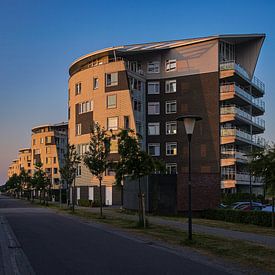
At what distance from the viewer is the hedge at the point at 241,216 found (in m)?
27.2

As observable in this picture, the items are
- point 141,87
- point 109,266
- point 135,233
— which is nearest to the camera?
point 109,266

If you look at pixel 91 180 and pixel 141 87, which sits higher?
pixel 141 87

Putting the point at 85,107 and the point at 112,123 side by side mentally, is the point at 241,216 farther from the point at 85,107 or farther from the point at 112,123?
the point at 85,107

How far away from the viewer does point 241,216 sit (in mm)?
29266

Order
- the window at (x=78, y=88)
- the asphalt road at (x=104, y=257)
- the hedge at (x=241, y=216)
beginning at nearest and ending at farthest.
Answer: the asphalt road at (x=104, y=257), the hedge at (x=241, y=216), the window at (x=78, y=88)

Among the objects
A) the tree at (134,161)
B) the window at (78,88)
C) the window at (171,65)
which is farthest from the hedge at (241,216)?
the window at (78,88)

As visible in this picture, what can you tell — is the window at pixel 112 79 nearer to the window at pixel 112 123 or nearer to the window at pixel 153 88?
the window at pixel 112 123

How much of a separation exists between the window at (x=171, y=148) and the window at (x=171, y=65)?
10.2 metres

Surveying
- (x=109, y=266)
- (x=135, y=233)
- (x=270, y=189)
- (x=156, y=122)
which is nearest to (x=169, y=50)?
(x=156, y=122)

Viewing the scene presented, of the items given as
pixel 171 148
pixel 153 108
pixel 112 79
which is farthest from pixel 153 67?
pixel 171 148

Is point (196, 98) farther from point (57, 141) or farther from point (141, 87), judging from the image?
point (57, 141)

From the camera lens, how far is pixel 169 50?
218ft

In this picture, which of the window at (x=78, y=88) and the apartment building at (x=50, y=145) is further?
the apartment building at (x=50, y=145)

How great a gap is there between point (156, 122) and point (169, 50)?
396 inches
